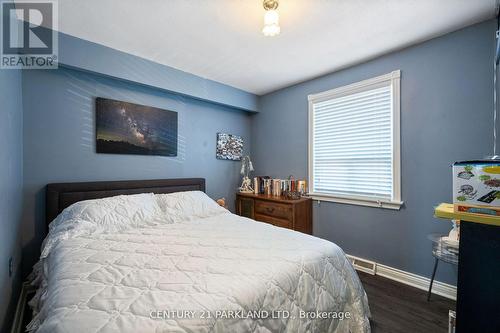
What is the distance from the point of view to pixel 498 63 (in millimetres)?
1603

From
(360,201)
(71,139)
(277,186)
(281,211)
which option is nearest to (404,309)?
(360,201)

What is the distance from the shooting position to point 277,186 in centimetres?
314

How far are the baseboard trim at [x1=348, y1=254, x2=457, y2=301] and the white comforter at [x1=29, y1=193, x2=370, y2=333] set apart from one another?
1.03 metres

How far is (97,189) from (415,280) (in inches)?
131

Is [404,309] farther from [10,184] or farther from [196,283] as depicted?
[10,184]

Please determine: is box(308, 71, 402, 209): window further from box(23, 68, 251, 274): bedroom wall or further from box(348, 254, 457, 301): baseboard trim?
box(23, 68, 251, 274): bedroom wall

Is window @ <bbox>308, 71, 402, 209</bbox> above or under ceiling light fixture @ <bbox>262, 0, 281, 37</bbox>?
under

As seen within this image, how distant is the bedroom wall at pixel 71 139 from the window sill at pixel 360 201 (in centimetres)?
184

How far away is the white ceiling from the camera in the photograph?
1.62 meters

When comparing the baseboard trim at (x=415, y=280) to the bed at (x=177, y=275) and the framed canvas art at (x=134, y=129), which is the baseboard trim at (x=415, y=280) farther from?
the framed canvas art at (x=134, y=129)

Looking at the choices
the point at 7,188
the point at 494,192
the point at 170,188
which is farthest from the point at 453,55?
the point at 7,188

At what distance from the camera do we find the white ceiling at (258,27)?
162 centimetres

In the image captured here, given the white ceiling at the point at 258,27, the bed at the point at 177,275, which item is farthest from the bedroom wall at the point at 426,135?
the bed at the point at 177,275

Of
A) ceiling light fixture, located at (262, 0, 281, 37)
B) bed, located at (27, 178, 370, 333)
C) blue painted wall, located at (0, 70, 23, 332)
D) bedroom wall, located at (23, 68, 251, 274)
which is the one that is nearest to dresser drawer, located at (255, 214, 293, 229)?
bed, located at (27, 178, 370, 333)
